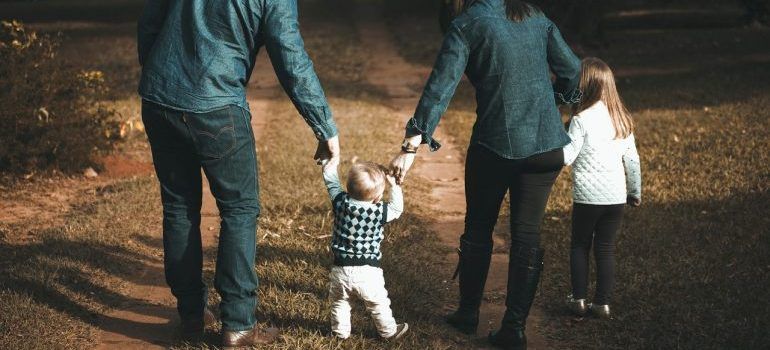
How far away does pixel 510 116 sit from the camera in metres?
3.68

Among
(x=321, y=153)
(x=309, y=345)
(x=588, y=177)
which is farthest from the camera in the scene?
(x=588, y=177)

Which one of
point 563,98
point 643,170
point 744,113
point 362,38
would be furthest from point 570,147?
point 362,38

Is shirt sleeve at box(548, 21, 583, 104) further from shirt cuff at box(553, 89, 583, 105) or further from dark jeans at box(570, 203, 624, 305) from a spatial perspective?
dark jeans at box(570, 203, 624, 305)

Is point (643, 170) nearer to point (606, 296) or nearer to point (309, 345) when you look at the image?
point (606, 296)

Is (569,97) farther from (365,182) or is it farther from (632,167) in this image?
(365,182)

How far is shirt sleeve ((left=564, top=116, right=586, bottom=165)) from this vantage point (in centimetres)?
387

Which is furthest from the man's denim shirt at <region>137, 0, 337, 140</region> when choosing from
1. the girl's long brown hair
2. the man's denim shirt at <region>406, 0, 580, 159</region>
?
the girl's long brown hair

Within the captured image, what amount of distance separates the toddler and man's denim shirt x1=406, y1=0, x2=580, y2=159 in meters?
0.28

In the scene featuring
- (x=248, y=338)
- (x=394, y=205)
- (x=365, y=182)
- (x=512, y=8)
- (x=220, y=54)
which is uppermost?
(x=512, y=8)

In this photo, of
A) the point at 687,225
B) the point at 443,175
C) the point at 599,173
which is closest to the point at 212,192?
the point at 599,173

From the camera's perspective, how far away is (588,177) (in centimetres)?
427

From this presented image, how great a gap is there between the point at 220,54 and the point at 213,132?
0.31 m

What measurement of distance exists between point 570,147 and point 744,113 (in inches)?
234

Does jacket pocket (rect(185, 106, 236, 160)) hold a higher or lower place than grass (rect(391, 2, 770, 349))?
higher
